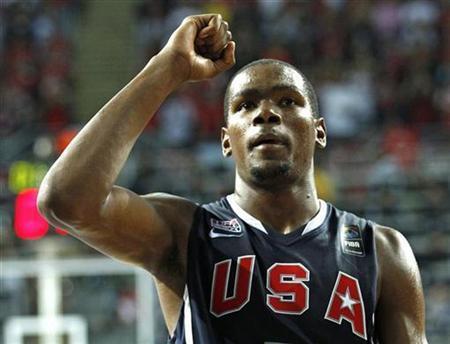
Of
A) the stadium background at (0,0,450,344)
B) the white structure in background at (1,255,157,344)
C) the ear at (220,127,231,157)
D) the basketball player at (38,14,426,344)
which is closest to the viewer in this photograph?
the basketball player at (38,14,426,344)

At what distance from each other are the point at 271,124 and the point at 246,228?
1.16ft

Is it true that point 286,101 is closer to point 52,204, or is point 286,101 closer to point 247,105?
point 247,105

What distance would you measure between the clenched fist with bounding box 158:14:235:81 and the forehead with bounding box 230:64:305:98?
131 mm

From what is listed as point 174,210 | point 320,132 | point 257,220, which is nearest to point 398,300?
point 257,220

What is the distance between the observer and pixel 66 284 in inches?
381

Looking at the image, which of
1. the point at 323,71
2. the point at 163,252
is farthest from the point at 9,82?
the point at 163,252

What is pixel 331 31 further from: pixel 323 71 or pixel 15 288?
pixel 15 288

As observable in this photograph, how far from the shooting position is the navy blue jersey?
9.95 ft

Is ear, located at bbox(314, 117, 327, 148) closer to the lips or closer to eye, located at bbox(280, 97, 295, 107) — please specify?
eye, located at bbox(280, 97, 295, 107)

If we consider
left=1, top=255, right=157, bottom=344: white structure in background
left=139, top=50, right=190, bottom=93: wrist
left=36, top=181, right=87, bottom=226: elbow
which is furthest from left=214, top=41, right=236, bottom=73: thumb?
left=1, top=255, right=157, bottom=344: white structure in background

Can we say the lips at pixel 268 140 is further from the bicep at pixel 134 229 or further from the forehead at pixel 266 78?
the bicep at pixel 134 229

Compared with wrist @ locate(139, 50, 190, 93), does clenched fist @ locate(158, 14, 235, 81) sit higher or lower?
higher

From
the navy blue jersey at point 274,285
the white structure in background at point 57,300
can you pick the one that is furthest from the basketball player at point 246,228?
the white structure in background at point 57,300

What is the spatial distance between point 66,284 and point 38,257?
42 cm
